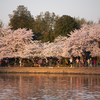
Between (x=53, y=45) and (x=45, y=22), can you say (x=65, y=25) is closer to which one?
(x=53, y=45)

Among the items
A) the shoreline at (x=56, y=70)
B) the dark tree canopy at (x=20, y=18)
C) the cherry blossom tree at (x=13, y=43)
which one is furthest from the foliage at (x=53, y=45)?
the dark tree canopy at (x=20, y=18)

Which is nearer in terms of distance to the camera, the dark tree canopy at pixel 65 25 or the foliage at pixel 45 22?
the dark tree canopy at pixel 65 25

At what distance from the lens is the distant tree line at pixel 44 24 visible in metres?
74.4

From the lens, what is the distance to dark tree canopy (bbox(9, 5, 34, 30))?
81325mm

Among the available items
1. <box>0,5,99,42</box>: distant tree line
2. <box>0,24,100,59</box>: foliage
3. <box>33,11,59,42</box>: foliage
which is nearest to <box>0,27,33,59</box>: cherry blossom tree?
<box>0,24,100,59</box>: foliage

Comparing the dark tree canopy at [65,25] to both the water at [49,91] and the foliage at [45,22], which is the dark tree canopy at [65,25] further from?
the water at [49,91]

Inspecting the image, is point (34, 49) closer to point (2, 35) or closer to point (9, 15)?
point (2, 35)

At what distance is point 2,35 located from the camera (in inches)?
2721

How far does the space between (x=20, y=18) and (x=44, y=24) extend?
11.1m

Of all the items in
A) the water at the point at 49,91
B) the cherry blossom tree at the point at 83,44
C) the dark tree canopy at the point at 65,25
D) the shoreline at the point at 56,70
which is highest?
the dark tree canopy at the point at 65,25

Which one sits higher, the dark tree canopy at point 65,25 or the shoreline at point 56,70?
the dark tree canopy at point 65,25

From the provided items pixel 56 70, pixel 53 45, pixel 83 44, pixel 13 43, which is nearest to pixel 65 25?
pixel 53 45

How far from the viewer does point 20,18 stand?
86938 millimetres

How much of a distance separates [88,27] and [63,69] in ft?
62.5
